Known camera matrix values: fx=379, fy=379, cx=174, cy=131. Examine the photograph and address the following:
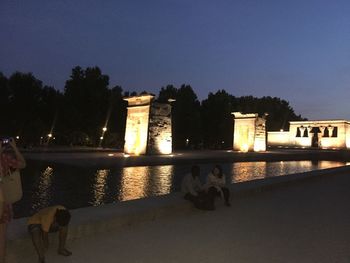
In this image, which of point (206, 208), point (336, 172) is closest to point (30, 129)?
point (336, 172)

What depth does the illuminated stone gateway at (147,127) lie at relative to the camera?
2378cm

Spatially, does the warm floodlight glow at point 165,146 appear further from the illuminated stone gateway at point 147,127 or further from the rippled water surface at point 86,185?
the rippled water surface at point 86,185

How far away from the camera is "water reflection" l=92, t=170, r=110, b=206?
29.9 feet

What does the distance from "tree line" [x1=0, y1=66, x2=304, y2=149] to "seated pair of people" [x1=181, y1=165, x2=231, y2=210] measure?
98.4 feet

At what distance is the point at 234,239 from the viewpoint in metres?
5.62

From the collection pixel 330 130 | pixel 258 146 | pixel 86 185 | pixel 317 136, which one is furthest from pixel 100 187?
pixel 317 136

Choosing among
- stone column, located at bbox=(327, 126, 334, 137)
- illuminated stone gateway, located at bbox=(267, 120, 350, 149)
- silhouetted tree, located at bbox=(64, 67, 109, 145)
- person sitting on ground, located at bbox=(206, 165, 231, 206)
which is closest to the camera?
person sitting on ground, located at bbox=(206, 165, 231, 206)

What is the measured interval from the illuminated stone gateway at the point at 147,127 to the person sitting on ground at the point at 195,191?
52.2 ft

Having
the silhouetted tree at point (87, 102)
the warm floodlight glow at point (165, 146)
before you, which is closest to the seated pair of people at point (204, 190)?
the warm floodlight glow at point (165, 146)

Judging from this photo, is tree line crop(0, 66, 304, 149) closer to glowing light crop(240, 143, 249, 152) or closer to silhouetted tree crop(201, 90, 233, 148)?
silhouetted tree crop(201, 90, 233, 148)

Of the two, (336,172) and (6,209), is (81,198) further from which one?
(336,172)

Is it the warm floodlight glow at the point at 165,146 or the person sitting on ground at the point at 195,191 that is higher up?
the warm floodlight glow at the point at 165,146

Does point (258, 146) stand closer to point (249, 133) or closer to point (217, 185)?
point (249, 133)

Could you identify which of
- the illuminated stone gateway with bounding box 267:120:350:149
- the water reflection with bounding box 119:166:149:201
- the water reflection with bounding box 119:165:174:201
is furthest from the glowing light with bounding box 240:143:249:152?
the water reflection with bounding box 119:165:174:201
